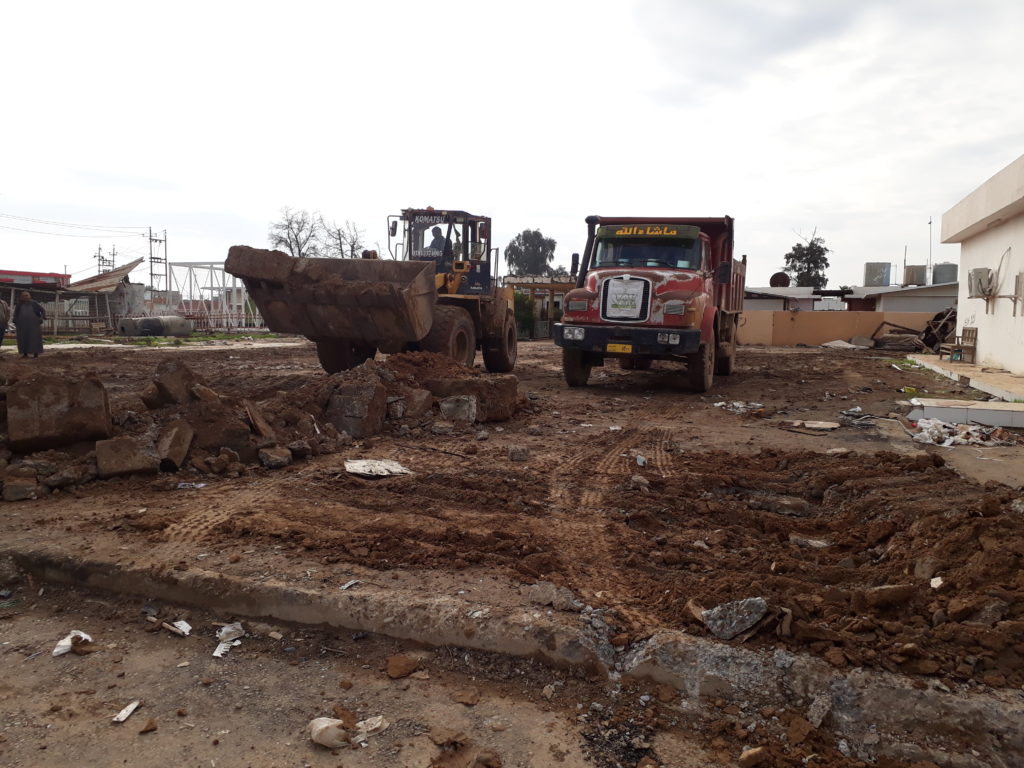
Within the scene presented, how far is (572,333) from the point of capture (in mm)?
11586

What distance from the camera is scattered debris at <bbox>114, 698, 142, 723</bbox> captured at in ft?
9.18

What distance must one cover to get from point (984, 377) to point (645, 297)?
6209mm

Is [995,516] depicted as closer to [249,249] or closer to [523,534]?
[523,534]

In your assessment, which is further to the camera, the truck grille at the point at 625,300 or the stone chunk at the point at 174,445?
the truck grille at the point at 625,300

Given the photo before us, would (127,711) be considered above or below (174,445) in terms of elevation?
below

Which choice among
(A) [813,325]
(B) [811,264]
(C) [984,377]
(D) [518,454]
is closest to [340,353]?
(D) [518,454]

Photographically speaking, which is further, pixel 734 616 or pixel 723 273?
pixel 723 273

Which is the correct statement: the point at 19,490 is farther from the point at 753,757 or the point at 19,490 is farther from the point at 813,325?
the point at 813,325

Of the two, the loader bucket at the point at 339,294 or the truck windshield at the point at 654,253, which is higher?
the truck windshield at the point at 654,253

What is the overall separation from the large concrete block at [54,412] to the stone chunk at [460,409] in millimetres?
3559

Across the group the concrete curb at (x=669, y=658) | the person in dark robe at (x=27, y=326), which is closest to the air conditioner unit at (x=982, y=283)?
the concrete curb at (x=669, y=658)

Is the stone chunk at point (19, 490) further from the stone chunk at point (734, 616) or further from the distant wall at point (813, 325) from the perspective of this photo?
the distant wall at point (813, 325)

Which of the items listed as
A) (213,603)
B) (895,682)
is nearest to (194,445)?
(213,603)

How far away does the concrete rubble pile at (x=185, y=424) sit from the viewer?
18.4 ft
